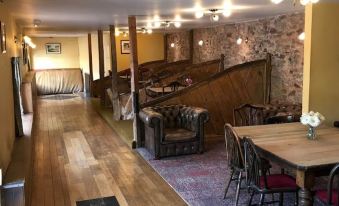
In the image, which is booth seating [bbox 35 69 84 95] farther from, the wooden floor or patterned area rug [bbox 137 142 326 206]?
patterned area rug [bbox 137 142 326 206]

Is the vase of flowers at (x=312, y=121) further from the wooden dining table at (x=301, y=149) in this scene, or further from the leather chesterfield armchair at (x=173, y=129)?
the leather chesterfield armchair at (x=173, y=129)

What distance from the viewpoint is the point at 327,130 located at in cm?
395

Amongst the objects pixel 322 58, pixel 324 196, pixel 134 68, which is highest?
pixel 322 58

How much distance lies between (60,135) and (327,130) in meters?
5.42

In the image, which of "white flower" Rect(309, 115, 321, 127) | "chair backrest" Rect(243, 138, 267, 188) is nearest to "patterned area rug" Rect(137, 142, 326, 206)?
"chair backrest" Rect(243, 138, 267, 188)

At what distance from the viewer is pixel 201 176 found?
15.9ft

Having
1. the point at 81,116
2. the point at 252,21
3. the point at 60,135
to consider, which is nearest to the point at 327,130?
the point at 252,21

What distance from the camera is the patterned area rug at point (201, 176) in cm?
406

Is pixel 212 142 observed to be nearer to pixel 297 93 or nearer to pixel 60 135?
pixel 297 93

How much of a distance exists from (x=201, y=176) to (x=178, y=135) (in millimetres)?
1066

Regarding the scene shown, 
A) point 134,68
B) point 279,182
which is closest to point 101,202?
point 279,182

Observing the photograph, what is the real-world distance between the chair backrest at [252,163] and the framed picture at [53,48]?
1342cm

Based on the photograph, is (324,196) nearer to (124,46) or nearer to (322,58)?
(322,58)

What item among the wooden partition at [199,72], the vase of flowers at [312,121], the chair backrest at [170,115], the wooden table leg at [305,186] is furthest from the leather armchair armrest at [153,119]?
the wooden partition at [199,72]
